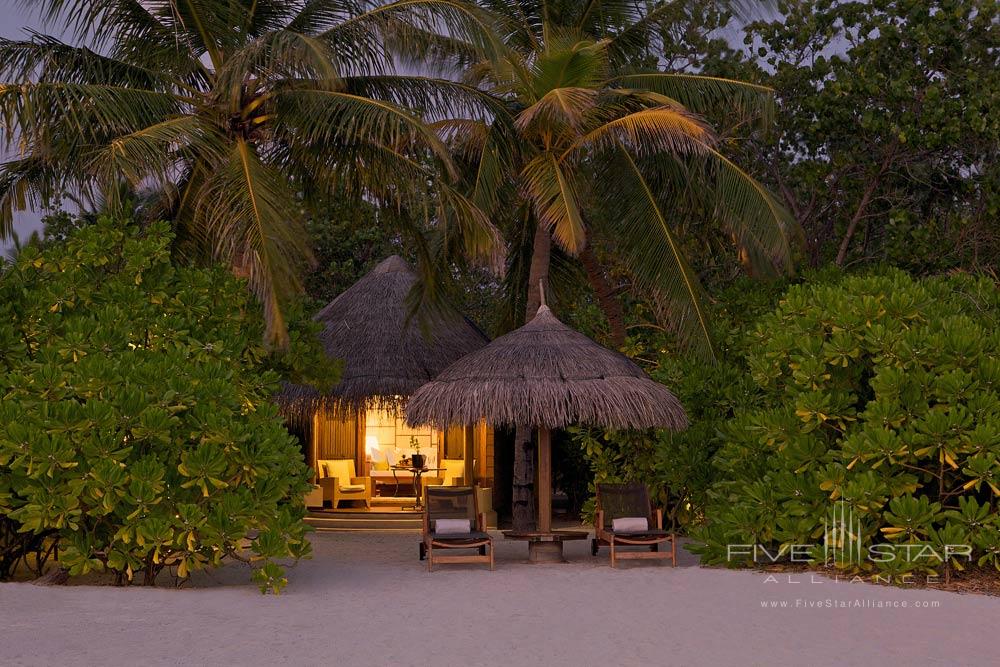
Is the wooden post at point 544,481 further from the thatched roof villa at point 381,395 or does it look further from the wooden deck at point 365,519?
the wooden deck at point 365,519

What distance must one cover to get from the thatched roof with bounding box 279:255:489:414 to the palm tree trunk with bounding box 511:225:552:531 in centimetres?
144

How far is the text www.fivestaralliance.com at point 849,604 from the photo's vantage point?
28.0ft

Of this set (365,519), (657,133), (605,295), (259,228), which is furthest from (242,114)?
(365,519)

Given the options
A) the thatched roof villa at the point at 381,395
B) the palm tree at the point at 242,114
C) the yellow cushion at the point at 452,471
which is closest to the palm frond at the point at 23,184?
→ the palm tree at the point at 242,114

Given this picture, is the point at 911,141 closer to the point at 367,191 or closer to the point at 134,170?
the point at 367,191

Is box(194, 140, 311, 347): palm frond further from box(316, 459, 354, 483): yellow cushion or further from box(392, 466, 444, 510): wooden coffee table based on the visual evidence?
box(392, 466, 444, 510): wooden coffee table

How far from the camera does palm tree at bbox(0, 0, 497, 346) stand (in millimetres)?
10438

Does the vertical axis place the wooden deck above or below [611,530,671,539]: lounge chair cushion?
below

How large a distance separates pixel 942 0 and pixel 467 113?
20.6ft

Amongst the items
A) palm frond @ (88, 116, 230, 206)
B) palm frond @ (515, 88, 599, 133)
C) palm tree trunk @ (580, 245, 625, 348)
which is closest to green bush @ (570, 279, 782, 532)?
palm tree trunk @ (580, 245, 625, 348)

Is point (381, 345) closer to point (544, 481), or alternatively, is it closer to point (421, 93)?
point (421, 93)

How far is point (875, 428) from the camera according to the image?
975 centimetres

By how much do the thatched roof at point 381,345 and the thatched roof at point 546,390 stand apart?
9.98ft

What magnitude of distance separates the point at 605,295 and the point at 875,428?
5.92 metres
